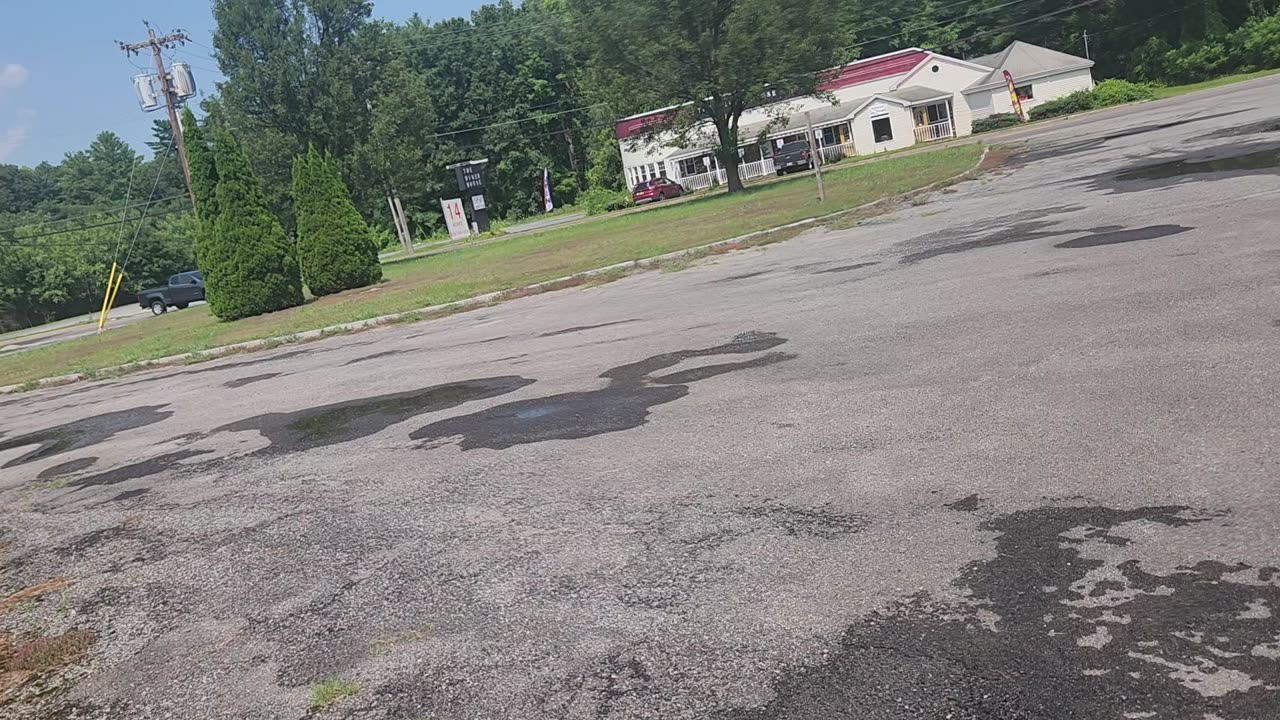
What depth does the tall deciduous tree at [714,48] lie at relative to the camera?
1693 inches

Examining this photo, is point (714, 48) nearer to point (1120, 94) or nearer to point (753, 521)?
point (1120, 94)

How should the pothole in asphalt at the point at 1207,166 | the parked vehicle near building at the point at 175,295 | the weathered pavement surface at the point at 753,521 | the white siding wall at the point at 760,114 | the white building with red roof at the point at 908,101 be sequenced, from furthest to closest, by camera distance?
the white siding wall at the point at 760,114 → the white building with red roof at the point at 908,101 → the parked vehicle near building at the point at 175,295 → the pothole in asphalt at the point at 1207,166 → the weathered pavement surface at the point at 753,521

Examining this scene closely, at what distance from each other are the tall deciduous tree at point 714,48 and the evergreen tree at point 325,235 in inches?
727

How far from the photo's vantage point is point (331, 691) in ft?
12.2

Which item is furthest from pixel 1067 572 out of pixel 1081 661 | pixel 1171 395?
pixel 1171 395

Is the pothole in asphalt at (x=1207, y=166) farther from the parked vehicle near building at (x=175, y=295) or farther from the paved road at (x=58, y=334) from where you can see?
the parked vehicle near building at (x=175, y=295)

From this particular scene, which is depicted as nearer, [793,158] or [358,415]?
[358,415]

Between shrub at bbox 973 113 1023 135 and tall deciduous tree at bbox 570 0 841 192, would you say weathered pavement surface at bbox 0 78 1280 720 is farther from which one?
shrub at bbox 973 113 1023 135

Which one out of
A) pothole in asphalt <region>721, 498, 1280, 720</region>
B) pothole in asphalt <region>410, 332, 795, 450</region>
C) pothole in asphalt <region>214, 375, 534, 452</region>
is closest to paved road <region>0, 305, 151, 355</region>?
pothole in asphalt <region>214, 375, 534, 452</region>

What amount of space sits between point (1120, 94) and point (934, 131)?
10.6 metres

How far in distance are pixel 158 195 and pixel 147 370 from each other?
9925 cm

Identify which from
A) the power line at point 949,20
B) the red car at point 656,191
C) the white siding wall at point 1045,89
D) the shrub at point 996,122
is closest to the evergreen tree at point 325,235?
the red car at point 656,191

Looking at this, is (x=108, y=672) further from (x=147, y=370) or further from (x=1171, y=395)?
→ (x=147, y=370)

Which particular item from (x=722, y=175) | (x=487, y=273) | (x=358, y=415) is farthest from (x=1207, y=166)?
(x=722, y=175)
